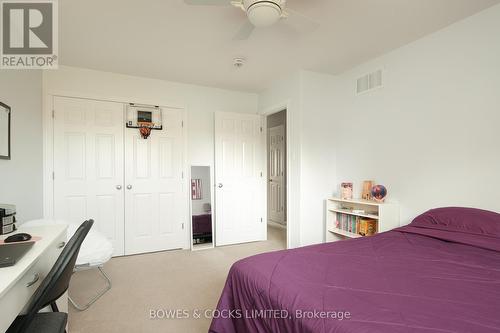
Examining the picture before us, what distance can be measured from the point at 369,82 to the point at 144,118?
297 cm

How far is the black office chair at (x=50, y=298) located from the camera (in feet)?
3.07

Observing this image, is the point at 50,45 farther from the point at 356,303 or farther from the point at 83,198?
the point at 356,303

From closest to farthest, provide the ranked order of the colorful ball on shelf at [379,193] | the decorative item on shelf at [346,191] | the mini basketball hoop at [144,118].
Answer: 1. the colorful ball on shelf at [379,193]
2. the decorative item on shelf at [346,191]
3. the mini basketball hoop at [144,118]

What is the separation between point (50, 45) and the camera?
254cm

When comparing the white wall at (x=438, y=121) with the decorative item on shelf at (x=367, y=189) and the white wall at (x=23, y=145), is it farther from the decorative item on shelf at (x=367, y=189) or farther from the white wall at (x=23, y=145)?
the white wall at (x=23, y=145)

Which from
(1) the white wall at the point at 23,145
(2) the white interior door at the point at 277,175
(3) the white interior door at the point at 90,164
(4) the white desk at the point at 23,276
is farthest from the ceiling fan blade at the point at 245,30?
(2) the white interior door at the point at 277,175

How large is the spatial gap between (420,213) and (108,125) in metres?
3.81

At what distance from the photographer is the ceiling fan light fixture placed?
151 centimetres

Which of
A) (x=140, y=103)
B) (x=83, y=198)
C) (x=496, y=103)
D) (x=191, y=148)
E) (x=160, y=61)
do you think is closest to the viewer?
(x=496, y=103)

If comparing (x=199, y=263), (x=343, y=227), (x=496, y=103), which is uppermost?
(x=496, y=103)

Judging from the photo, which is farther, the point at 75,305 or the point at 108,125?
the point at 108,125

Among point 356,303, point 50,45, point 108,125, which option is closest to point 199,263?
point 108,125

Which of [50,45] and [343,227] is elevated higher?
[50,45]

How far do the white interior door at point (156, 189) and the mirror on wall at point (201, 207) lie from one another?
0.44 feet
